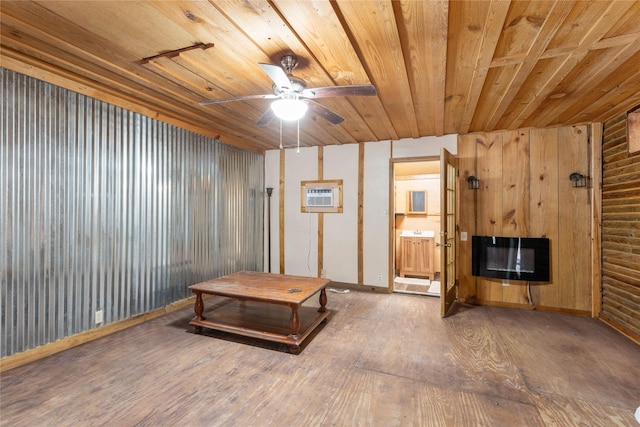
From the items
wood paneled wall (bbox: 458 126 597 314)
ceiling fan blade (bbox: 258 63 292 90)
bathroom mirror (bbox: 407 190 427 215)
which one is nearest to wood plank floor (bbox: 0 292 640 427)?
wood paneled wall (bbox: 458 126 597 314)

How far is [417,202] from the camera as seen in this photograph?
6.38 metres

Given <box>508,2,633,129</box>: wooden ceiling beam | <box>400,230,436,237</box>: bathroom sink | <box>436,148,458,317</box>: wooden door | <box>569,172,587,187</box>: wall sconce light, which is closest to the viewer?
<box>508,2,633,129</box>: wooden ceiling beam

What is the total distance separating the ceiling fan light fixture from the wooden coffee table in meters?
1.68

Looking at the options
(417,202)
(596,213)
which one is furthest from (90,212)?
(596,213)

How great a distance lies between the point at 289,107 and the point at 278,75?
13.3 inches

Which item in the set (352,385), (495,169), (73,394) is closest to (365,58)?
(352,385)

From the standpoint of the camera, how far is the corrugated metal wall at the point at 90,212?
2.31 metres

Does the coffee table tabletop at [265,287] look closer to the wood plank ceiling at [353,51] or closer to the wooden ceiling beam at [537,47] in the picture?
the wood plank ceiling at [353,51]

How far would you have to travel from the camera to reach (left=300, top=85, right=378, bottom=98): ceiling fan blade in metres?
2.03

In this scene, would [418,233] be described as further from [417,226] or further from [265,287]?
[265,287]

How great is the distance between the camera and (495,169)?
4.10 m

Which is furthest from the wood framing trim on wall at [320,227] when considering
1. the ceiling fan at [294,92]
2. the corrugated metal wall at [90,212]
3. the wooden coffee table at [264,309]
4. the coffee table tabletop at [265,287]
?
the ceiling fan at [294,92]

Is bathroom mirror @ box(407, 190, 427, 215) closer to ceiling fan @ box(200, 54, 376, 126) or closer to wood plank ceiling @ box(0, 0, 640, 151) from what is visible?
A: wood plank ceiling @ box(0, 0, 640, 151)

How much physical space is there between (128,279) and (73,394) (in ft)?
4.33
